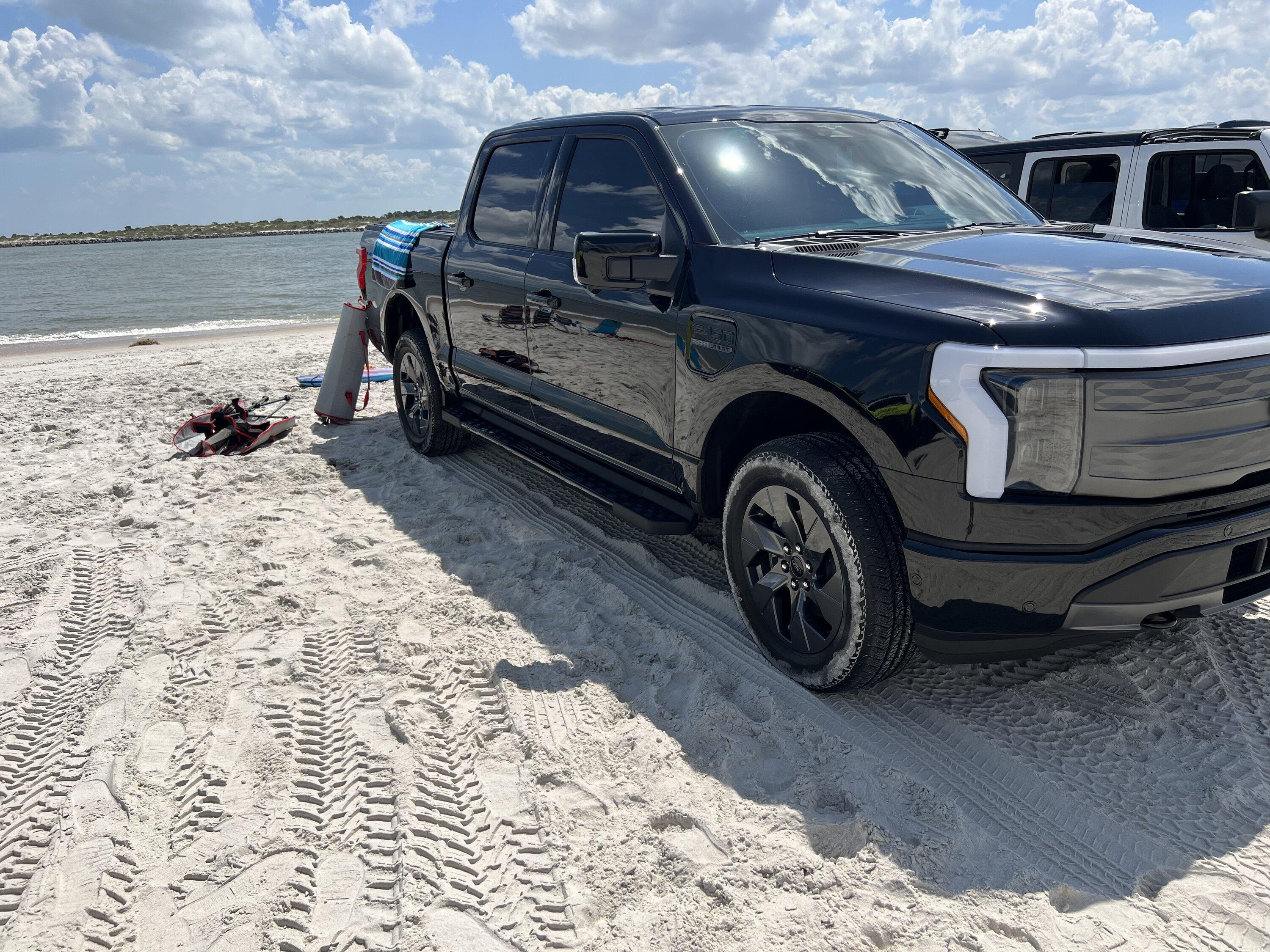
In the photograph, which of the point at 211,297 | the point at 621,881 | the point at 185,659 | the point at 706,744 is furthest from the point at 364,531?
the point at 211,297

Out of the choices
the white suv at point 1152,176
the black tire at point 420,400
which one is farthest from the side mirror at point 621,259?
the white suv at point 1152,176

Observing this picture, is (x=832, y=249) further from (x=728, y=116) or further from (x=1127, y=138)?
(x=1127, y=138)

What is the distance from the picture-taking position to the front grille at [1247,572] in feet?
7.87

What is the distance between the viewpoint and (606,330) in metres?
3.74

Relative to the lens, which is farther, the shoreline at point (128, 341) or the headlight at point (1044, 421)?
the shoreline at point (128, 341)

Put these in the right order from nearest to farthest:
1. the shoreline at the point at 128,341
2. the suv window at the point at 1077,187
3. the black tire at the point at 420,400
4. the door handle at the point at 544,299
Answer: the door handle at the point at 544,299, the black tire at the point at 420,400, the suv window at the point at 1077,187, the shoreline at the point at 128,341

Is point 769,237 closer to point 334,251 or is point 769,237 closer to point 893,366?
point 893,366

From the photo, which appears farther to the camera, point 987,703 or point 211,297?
point 211,297

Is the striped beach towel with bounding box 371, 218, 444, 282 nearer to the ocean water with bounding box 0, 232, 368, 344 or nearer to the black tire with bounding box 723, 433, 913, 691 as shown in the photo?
the black tire with bounding box 723, 433, 913, 691

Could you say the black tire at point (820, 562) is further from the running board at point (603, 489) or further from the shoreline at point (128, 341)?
the shoreline at point (128, 341)

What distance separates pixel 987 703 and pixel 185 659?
2805mm

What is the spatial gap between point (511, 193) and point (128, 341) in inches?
589

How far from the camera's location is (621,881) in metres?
2.26

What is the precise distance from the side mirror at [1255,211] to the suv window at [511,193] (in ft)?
10.6
